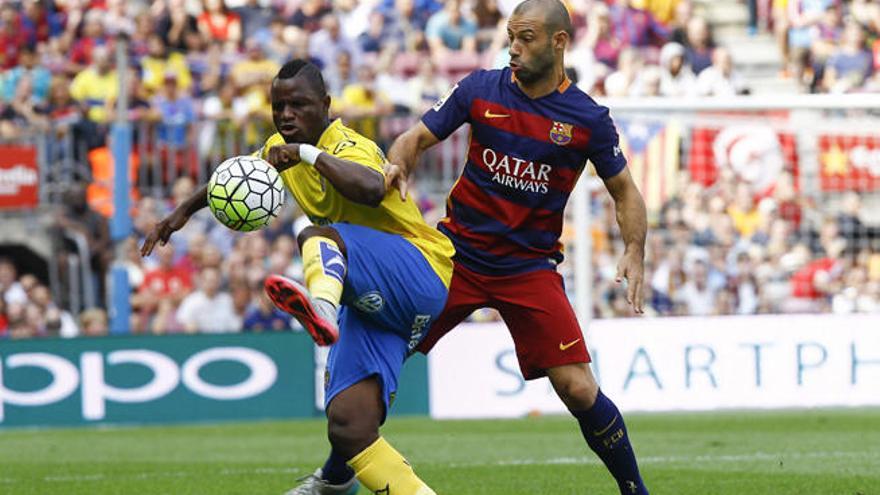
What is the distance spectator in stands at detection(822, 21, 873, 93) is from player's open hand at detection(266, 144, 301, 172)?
45.7 feet

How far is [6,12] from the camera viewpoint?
69.3 ft

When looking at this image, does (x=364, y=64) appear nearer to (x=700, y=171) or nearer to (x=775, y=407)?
(x=700, y=171)

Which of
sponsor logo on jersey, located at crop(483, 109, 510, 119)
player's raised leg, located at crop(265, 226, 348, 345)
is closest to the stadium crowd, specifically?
sponsor logo on jersey, located at crop(483, 109, 510, 119)

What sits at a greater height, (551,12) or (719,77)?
(551,12)

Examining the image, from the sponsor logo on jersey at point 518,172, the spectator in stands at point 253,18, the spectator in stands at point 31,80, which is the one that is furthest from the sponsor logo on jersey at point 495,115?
the spectator in stands at point 253,18

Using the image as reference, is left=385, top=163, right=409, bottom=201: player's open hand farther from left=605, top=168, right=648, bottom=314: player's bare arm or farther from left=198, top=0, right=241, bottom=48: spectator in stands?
left=198, top=0, right=241, bottom=48: spectator in stands

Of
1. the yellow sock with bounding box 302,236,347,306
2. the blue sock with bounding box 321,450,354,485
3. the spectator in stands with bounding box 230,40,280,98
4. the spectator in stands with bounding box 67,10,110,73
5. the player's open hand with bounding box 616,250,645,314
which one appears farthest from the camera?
the spectator in stands with bounding box 67,10,110,73

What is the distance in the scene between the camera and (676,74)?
20.4 meters

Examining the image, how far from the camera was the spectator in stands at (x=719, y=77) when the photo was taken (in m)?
20.4

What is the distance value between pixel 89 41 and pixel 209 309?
4974 millimetres

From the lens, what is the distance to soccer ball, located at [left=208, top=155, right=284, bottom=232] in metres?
7.34

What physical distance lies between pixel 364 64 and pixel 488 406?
6.22 m

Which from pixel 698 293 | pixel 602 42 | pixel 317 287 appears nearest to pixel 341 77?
pixel 602 42

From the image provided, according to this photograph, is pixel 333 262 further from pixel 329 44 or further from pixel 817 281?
pixel 329 44
